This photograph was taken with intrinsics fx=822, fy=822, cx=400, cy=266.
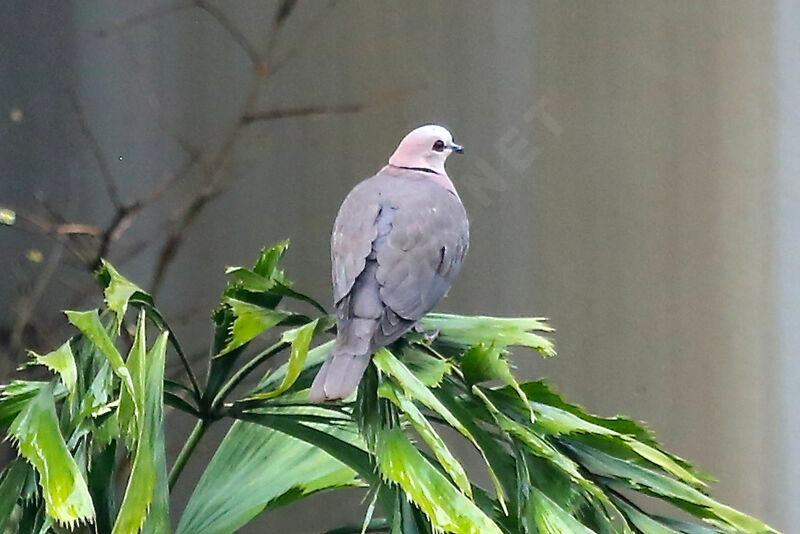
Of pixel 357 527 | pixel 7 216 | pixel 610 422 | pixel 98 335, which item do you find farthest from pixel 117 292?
pixel 7 216

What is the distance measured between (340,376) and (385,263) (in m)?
0.15

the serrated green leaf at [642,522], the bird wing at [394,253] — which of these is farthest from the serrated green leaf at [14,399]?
the serrated green leaf at [642,522]

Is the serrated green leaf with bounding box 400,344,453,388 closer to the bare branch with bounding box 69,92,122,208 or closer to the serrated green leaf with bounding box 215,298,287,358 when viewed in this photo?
the serrated green leaf with bounding box 215,298,287,358

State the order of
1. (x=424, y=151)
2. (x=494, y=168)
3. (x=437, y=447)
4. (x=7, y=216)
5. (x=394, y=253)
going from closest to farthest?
(x=437, y=447) < (x=394, y=253) < (x=424, y=151) < (x=7, y=216) < (x=494, y=168)

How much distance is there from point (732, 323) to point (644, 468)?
764 mm

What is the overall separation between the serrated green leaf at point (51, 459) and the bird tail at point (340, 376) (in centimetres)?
20

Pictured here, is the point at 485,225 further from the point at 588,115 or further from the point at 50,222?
the point at 50,222

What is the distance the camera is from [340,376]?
0.71 meters

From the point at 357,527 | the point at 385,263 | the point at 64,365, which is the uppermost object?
the point at 385,263

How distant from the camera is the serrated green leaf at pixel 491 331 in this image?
76 cm

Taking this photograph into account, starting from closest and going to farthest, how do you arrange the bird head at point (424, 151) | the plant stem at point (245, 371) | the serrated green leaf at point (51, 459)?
the serrated green leaf at point (51, 459) → the plant stem at point (245, 371) → the bird head at point (424, 151)

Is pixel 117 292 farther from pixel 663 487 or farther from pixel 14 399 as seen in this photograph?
pixel 663 487

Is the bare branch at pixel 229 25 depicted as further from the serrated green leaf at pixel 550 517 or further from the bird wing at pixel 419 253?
the serrated green leaf at pixel 550 517

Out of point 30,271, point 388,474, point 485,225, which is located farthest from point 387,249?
point 30,271
